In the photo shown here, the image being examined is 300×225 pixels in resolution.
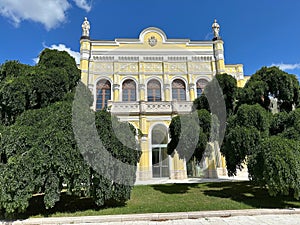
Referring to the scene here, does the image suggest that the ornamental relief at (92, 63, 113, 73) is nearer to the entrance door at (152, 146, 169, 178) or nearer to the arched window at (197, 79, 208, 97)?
the arched window at (197, 79, 208, 97)

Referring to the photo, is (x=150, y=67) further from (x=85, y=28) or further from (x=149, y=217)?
(x=149, y=217)

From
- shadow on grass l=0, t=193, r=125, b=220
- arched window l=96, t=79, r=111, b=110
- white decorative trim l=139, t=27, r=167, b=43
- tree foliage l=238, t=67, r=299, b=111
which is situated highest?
white decorative trim l=139, t=27, r=167, b=43

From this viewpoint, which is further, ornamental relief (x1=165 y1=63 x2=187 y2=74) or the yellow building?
ornamental relief (x1=165 y1=63 x2=187 y2=74)

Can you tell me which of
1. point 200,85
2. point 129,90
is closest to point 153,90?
point 129,90

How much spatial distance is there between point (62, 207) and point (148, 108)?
984cm

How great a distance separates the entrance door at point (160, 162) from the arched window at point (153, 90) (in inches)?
188

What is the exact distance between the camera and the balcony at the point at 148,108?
1588 centimetres

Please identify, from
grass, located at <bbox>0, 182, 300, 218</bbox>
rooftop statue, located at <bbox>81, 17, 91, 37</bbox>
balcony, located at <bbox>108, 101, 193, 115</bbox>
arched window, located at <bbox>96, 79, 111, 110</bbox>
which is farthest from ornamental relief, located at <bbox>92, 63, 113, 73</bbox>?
grass, located at <bbox>0, 182, 300, 218</bbox>

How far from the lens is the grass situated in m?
6.57

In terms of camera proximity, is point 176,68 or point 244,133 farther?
point 176,68

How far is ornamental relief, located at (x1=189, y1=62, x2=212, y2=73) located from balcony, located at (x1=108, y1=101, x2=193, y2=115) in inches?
201

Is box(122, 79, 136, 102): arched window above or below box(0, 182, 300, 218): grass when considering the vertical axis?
above

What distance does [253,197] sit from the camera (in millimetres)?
8125

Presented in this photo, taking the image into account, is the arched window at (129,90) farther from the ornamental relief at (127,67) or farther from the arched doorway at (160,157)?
the arched doorway at (160,157)
